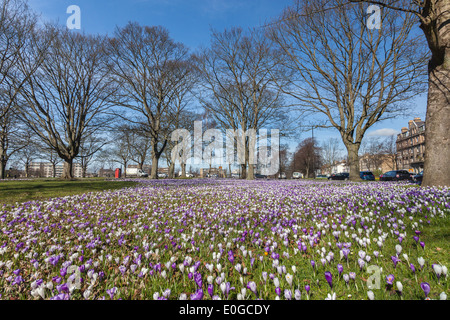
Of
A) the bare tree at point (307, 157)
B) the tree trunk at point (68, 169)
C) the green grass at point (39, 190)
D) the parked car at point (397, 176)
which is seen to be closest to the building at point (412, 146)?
the bare tree at point (307, 157)

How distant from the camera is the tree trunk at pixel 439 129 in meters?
7.28

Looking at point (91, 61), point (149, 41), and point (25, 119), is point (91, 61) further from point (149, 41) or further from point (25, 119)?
point (25, 119)

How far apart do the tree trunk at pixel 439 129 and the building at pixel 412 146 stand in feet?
229

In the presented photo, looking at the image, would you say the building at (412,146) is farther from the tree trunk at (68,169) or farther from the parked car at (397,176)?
the tree trunk at (68,169)

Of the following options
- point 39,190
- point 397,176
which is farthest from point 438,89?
point 397,176

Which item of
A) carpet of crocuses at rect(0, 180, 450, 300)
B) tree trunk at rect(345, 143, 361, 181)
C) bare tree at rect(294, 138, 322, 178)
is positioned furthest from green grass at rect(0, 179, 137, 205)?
bare tree at rect(294, 138, 322, 178)

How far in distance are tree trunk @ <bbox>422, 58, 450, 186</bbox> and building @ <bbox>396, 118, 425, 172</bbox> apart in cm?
6970

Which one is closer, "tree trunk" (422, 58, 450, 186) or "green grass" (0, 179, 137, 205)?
"tree trunk" (422, 58, 450, 186)

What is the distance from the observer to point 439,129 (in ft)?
24.3

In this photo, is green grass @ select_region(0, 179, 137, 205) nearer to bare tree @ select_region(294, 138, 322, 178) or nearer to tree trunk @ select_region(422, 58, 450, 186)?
tree trunk @ select_region(422, 58, 450, 186)

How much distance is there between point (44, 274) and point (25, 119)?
22.6 meters

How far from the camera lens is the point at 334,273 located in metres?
2.26

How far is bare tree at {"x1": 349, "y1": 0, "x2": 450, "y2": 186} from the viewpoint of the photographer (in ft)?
23.6
